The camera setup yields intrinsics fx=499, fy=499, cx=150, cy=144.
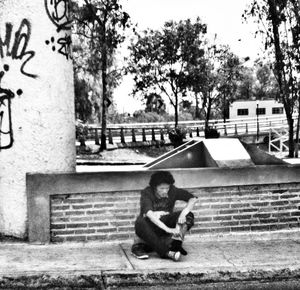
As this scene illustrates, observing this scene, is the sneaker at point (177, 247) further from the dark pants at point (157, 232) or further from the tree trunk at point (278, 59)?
the tree trunk at point (278, 59)

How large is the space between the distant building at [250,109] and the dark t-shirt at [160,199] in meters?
68.7

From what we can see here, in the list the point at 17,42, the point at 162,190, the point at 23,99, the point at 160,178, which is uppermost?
the point at 17,42

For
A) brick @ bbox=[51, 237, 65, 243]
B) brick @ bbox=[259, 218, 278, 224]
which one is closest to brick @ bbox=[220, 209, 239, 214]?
brick @ bbox=[259, 218, 278, 224]

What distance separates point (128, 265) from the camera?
534 cm

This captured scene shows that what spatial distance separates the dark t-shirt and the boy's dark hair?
0.06 m

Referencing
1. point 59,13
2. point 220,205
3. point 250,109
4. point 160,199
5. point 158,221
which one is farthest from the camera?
point 250,109

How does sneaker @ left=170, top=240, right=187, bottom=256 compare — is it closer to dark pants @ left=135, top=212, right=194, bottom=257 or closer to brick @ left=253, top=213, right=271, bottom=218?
dark pants @ left=135, top=212, right=194, bottom=257

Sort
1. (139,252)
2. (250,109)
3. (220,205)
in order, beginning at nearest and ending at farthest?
(139,252)
(220,205)
(250,109)

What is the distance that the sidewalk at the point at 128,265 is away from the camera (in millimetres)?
4945

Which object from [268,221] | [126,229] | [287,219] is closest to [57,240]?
[126,229]

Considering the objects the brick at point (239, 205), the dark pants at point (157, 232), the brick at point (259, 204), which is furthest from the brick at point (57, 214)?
the brick at point (259, 204)

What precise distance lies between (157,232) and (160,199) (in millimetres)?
422

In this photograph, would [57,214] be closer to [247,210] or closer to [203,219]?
[203,219]

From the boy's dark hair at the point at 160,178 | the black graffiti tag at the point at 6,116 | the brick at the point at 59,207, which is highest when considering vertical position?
the black graffiti tag at the point at 6,116
